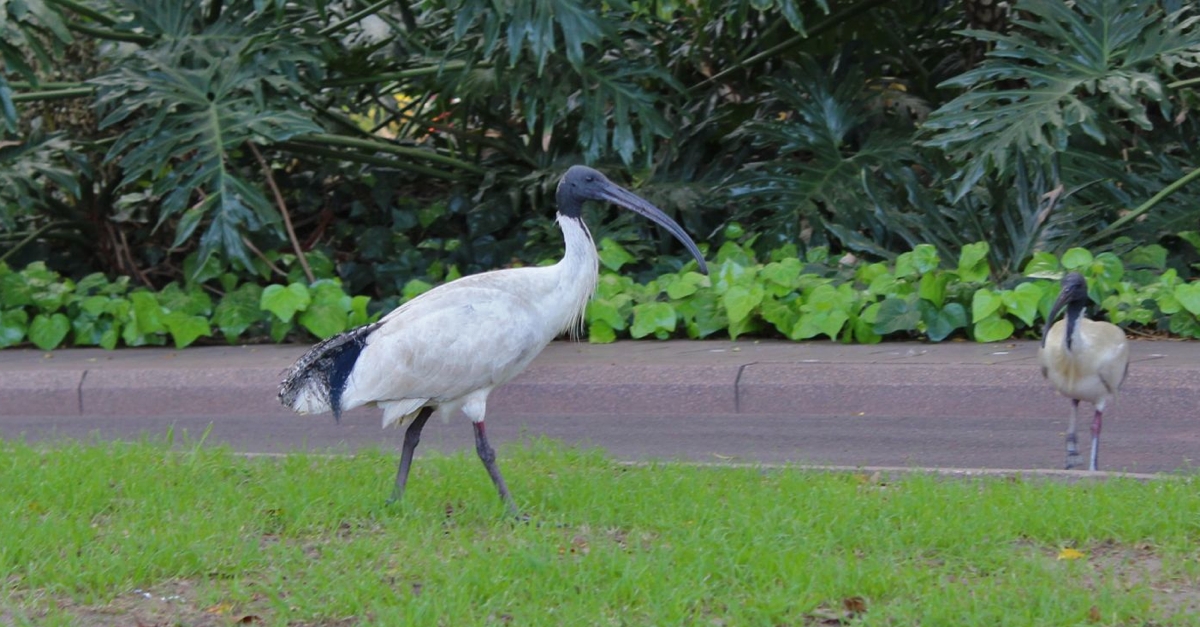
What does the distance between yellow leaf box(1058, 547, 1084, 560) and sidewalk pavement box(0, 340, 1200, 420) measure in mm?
2601

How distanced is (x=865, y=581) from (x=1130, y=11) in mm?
5298

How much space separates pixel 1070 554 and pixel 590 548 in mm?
1452

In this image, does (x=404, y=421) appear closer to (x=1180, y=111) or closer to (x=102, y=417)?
(x=102, y=417)

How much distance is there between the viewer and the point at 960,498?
4.89m

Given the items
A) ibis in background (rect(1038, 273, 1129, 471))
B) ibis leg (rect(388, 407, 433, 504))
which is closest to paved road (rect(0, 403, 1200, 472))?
ibis in background (rect(1038, 273, 1129, 471))

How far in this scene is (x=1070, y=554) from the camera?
4.31 m

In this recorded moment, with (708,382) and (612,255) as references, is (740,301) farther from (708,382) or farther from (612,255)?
(612,255)

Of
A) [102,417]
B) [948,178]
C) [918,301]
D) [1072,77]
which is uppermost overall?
[1072,77]

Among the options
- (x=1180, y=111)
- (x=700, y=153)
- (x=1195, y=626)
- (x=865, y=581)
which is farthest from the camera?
(x=700, y=153)

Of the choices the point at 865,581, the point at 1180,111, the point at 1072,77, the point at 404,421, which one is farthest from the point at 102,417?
the point at 1180,111

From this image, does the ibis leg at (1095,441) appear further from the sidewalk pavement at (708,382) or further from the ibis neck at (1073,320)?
the sidewalk pavement at (708,382)

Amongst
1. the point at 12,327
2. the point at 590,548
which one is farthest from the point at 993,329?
the point at 12,327

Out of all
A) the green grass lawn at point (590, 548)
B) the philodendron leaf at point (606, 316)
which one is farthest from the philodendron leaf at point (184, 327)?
the green grass lawn at point (590, 548)

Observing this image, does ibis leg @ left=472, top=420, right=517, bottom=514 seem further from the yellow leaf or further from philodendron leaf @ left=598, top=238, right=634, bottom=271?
philodendron leaf @ left=598, top=238, right=634, bottom=271
